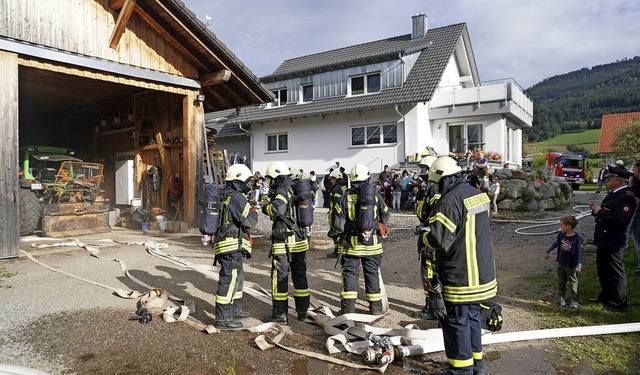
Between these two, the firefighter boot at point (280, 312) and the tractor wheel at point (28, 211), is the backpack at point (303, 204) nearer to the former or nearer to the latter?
the firefighter boot at point (280, 312)

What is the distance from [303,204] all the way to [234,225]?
101cm

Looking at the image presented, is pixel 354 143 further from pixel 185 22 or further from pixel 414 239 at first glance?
pixel 185 22

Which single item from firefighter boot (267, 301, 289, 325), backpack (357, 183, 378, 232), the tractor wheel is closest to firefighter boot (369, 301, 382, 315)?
backpack (357, 183, 378, 232)

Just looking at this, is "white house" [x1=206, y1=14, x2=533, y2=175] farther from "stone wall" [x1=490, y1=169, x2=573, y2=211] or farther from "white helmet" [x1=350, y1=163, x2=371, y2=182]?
"white helmet" [x1=350, y1=163, x2=371, y2=182]

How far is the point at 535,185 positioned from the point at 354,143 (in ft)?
27.8

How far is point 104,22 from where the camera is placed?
9.50m

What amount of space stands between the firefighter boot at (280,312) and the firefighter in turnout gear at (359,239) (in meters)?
0.71

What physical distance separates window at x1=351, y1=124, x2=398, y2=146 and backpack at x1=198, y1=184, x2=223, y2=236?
15.4 meters

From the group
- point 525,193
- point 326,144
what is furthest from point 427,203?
point 326,144

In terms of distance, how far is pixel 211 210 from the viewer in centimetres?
480

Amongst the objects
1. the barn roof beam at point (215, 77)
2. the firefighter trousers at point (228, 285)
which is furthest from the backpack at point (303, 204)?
the barn roof beam at point (215, 77)

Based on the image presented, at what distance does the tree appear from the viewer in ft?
90.9

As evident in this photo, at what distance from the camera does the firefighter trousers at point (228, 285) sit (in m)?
4.69

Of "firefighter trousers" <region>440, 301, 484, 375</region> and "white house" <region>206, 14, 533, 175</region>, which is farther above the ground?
"white house" <region>206, 14, 533, 175</region>
